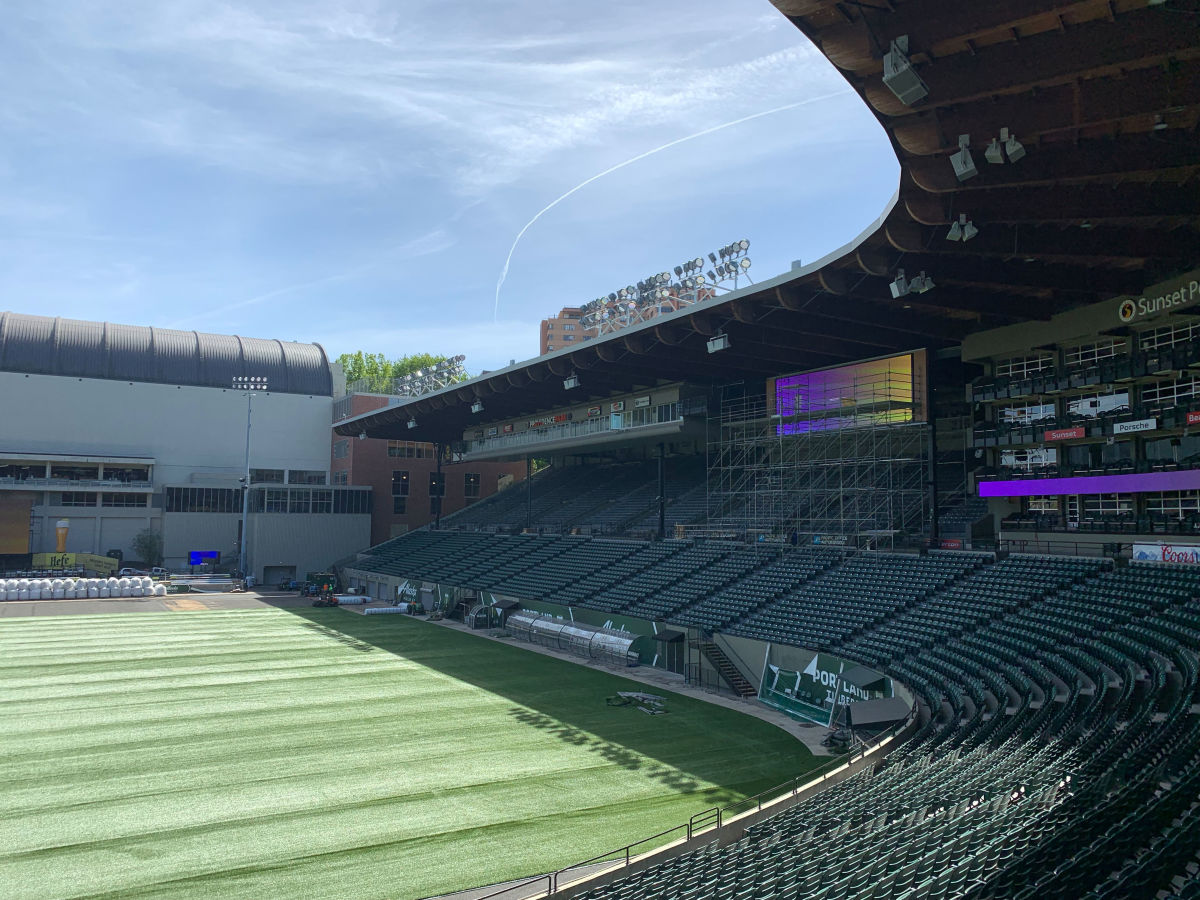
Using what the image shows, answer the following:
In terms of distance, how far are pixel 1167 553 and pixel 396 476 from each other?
58.8 m

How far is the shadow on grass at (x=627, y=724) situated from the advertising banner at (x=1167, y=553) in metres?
11.5

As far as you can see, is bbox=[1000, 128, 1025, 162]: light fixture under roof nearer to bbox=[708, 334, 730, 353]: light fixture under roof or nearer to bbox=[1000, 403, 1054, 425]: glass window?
bbox=[708, 334, 730, 353]: light fixture under roof

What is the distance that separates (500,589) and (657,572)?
9367mm

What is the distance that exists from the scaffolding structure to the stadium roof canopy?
2556 mm

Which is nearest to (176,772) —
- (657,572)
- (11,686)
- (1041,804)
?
(11,686)

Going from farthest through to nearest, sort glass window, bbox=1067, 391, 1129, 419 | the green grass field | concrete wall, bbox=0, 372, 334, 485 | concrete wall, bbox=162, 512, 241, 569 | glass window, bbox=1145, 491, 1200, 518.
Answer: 1. concrete wall, bbox=162, 512, 241, 569
2. concrete wall, bbox=0, 372, 334, 485
3. glass window, bbox=1067, 391, 1129, 419
4. glass window, bbox=1145, 491, 1200, 518
5. the green grass field

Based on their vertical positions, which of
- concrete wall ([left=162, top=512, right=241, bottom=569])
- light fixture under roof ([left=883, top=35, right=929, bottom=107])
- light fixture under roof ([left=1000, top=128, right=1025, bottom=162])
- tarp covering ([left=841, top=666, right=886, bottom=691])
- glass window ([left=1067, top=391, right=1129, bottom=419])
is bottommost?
tarp covering ([left=841, top=666, right=886, bottom=691])

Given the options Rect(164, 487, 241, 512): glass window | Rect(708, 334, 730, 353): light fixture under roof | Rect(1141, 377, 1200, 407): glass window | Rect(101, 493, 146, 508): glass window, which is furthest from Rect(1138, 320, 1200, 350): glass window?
Rect(101, 493, 146, 508): glass window

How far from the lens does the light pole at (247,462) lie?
6401 cm

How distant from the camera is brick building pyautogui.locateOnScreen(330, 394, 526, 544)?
71312mm

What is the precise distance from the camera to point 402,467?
73.3m

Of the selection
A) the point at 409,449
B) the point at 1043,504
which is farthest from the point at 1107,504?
the point at 409,449

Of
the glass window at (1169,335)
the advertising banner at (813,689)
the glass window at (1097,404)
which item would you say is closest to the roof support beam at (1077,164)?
the glass window at (1169,335)

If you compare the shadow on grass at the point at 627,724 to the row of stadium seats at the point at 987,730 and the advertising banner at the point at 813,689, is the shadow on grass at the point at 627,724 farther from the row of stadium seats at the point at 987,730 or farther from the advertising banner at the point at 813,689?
the row of stadium seats at the point at 987,730
